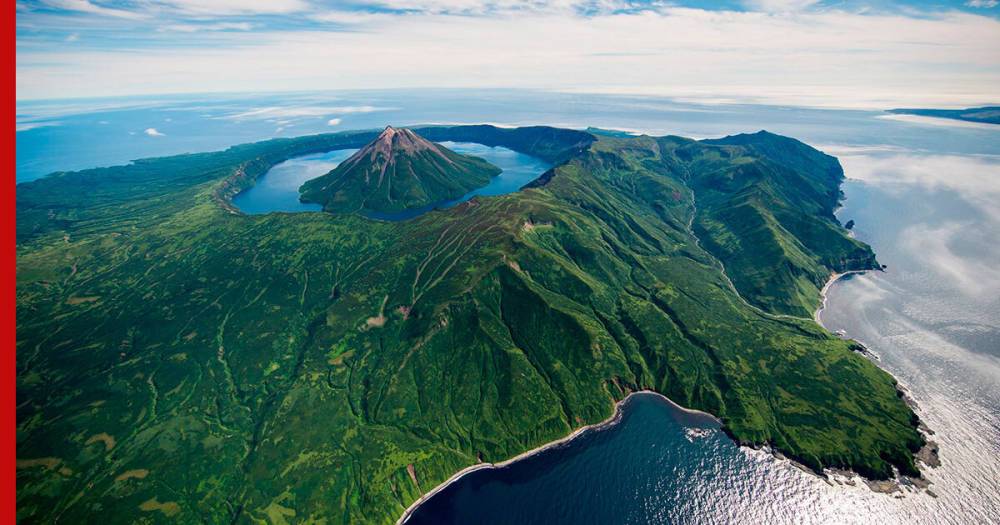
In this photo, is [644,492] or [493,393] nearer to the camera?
[644,492]

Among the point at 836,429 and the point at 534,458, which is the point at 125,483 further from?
the point at 836,429

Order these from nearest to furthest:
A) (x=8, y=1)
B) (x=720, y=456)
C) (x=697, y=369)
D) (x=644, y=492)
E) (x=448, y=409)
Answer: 1. (x=8, y=1)
2. (x=644, y=492)
3. (x=720, y=456)
4. (x=448, y=409)
5. (x=697, y=369)

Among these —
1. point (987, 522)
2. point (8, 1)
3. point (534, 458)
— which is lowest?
point (534, 458)

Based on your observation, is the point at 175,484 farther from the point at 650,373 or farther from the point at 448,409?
the point at 650,373

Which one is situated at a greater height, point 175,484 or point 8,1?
point 8,1

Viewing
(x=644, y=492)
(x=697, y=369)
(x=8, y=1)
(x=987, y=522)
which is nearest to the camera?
(x=8, y=1)

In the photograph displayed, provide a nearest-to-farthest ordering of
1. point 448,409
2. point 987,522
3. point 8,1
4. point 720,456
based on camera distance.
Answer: point 8,1 → point 987,522 → point 720,456 → point 448,409

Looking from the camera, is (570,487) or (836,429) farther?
(836,429)

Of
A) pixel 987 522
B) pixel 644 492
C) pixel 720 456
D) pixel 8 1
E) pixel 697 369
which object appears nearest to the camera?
pixel 8 1

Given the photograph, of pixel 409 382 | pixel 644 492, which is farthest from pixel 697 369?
pixel 409 382

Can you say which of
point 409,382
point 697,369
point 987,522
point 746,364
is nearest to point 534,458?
point 409,382
